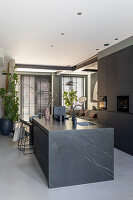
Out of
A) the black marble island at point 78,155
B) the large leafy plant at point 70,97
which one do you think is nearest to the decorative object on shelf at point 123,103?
the black marble island at point 78,155

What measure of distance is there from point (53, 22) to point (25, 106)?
6989mm

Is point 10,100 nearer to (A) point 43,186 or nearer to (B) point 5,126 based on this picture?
(B) point 5,126

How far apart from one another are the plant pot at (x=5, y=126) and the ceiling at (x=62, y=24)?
2.51 meters

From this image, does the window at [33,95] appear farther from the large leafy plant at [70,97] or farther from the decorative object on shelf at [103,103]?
the decorative object on shelf at [103,103]

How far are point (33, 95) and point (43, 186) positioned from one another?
305 inches

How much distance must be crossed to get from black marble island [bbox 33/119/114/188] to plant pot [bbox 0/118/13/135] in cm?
419

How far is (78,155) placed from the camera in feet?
9.61

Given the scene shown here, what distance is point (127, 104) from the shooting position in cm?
464

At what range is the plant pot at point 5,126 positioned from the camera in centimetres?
672

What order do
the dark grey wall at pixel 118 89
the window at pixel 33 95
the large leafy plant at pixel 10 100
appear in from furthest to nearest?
1. the window at pixel 33 95
2. the large leafy plant at pixel 10 100
3. the dark grey wall at pixel 118 89

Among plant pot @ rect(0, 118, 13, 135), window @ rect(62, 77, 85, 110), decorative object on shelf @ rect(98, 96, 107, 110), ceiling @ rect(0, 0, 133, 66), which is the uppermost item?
ceiling @ rect(0, 0, 133, 66)

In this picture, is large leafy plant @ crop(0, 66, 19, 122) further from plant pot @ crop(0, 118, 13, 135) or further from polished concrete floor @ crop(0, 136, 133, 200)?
polished concrete floor @ crop(0, 136, 133, 200)

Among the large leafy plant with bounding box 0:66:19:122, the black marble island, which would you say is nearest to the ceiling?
the large leafy plant with bounding box 0:66:19:122

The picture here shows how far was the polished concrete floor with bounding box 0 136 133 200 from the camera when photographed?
2.55m
